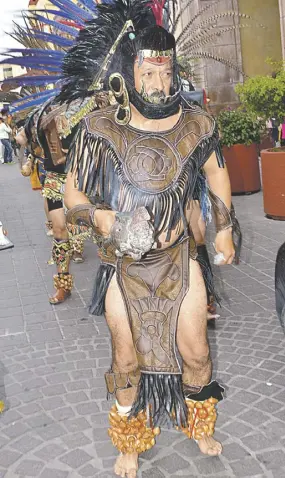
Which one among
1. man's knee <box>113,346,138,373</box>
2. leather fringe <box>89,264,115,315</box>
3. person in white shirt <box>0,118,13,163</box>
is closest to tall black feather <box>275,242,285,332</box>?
man's knee <box>113,346,138,373</box>

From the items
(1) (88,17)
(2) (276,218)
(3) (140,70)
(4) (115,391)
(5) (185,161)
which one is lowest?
(2) (276,218)

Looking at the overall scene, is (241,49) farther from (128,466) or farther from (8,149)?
(128,466)

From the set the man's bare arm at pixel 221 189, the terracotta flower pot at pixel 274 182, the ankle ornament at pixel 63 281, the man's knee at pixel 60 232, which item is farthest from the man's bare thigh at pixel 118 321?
the terracotta flower pot at pixel 274 182

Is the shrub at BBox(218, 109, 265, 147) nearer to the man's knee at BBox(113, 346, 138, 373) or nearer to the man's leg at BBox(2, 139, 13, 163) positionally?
the man's knee at BBox(113, 346, 138, 373)

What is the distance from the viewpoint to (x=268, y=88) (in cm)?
789

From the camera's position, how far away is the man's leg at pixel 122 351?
2.71 m

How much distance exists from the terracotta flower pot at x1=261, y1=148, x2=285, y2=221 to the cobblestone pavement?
4.44ft

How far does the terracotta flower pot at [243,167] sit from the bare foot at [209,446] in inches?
286

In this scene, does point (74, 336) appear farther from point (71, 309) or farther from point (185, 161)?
point (185, 161)

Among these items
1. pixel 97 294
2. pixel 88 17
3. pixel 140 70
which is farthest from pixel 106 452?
pixel 88 17

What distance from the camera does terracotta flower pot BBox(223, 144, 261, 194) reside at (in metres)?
9.85

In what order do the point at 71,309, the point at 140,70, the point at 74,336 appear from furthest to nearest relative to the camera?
the point at 71,309
the point at 74,336
the point at 140,70

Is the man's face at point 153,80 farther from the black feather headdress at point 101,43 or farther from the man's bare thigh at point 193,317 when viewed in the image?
the man's bare thigh at point 193,317

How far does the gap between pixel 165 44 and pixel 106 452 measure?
6.81 ft
